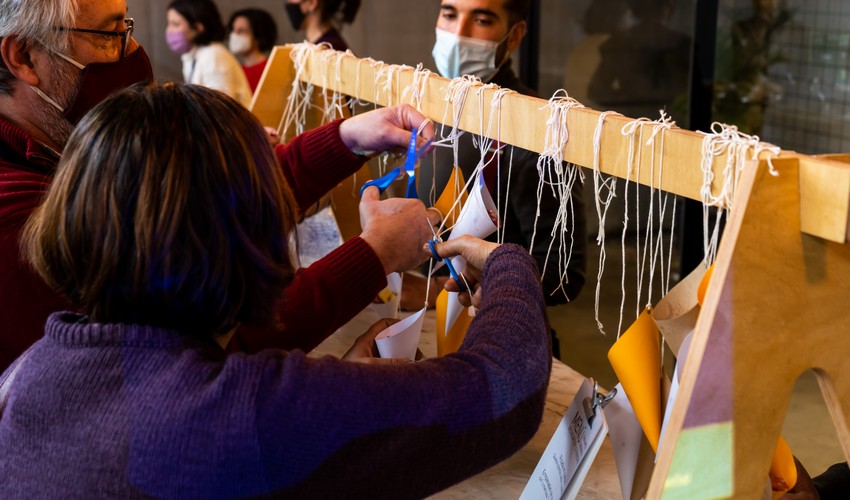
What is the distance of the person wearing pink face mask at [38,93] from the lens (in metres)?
1.13

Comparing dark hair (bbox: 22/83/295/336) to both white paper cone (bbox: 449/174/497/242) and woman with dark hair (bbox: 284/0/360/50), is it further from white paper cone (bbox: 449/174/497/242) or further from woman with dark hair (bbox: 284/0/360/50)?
woman with dark hair (bbox: 284/0/360/50)

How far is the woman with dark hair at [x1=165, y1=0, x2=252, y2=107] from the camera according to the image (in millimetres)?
4250

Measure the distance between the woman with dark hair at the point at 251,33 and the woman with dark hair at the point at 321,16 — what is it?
447 mm

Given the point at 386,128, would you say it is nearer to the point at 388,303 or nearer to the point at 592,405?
the point at 388,303

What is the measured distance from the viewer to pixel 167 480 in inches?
29.3

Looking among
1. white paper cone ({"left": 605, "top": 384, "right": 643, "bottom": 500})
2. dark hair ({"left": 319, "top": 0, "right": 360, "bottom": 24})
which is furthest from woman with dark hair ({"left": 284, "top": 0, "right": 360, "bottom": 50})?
white paper cone ({"left": 605, "top": 384, "right": 643, "bottom": 500})

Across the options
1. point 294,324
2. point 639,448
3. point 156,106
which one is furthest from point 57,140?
point 639,448

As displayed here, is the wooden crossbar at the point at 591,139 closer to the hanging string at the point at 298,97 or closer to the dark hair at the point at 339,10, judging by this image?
the hanging string at the point at 298,97

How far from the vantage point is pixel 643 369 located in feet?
3.20

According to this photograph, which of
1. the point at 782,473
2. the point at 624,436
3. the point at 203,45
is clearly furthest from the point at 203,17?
the point at 782,473

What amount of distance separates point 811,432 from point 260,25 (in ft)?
10.7

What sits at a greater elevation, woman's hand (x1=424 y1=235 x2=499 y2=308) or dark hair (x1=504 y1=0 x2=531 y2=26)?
dark hair (x1=504 y1=0 x2=531 y2=26)

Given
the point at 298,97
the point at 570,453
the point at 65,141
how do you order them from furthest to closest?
1. the point at 298,97
2. the point at 65,141
3. the point at 570,453

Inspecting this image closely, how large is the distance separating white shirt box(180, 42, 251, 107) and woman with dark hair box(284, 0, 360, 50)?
0.38m
